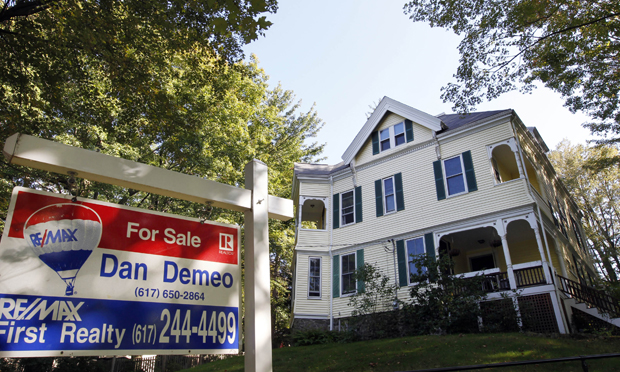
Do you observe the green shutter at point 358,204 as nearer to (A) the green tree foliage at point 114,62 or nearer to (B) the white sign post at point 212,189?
(A) the green tree foliage at point 114,62

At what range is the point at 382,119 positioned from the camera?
1834cm

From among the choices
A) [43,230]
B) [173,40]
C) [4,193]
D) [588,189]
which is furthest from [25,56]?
[588,189]

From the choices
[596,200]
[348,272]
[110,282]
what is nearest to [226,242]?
[110,282]

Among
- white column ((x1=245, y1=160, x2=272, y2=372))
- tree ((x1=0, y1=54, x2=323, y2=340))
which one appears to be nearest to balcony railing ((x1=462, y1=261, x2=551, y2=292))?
tree ((x1=0, y1=54, x2=323, y2=340))

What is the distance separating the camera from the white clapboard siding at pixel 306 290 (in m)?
16.5

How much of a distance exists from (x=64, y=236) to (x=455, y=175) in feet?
49.3

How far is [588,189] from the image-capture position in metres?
31.2

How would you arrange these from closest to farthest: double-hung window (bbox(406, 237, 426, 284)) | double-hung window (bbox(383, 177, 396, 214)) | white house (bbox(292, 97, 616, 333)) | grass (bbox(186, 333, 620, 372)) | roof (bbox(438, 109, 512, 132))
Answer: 1. grass (bbox(186, 333, 620, 372))
2. white house (bbox(292, 97, 616, 333))
3. double-hung window (bbox(406, 237, 426, 284))
4. roof (bbox(438, 109, 512, 132))
5. double-hung window (bbox(383, 177, 396, 214))

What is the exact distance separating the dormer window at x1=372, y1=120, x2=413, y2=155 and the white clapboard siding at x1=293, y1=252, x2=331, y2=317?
578 centimetres

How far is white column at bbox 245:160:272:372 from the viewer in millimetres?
2639

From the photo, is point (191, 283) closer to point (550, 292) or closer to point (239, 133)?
point (550, 292)

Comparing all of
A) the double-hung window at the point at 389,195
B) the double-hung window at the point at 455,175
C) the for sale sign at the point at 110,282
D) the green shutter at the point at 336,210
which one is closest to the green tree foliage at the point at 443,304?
the double-hung window at the point at 455,175

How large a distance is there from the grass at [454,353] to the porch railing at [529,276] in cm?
265

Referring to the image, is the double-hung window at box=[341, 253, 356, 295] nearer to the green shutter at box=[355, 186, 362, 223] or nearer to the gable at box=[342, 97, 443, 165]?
the green shutter at box=[355, 186, 362, 223]
